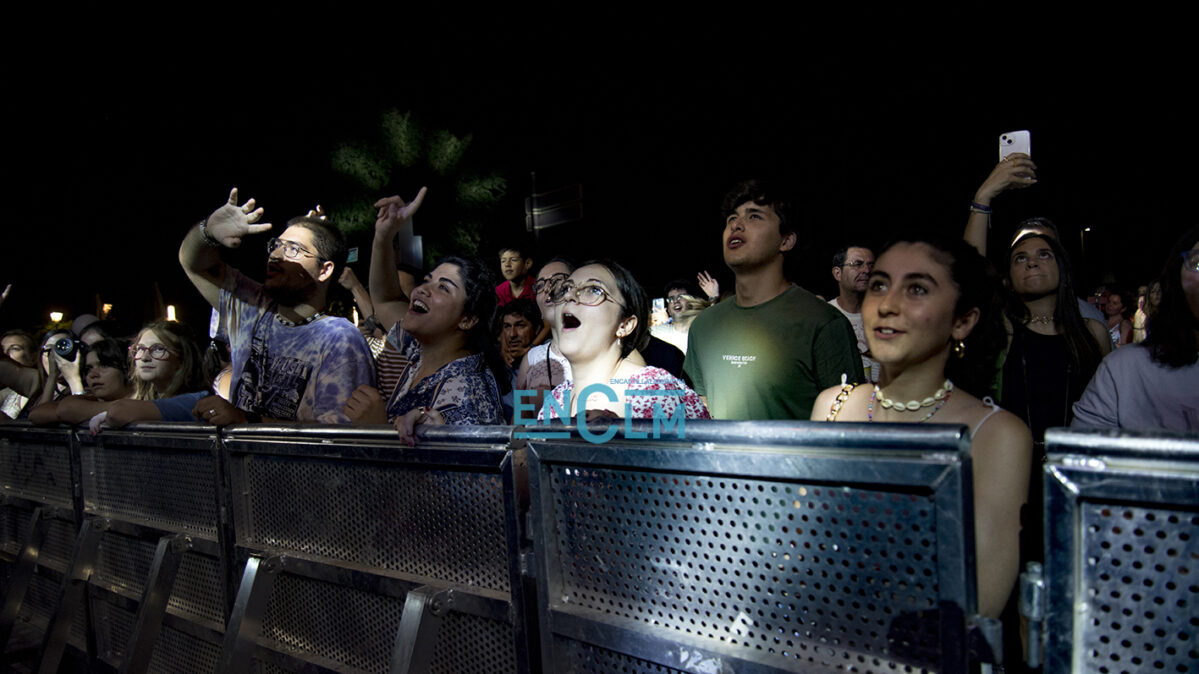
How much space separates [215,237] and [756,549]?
3075mm

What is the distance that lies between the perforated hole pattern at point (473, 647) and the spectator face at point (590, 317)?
3.35 feet

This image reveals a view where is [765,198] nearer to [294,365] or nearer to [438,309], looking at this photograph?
[438,309]

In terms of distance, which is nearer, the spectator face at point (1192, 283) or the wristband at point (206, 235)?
the spectator face at point (1192, 283)

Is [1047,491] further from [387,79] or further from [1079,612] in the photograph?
[387,79]

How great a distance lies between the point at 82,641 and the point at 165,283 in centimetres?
1714

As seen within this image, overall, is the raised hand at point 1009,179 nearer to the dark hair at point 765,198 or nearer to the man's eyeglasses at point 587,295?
the dark hair at point 765,198

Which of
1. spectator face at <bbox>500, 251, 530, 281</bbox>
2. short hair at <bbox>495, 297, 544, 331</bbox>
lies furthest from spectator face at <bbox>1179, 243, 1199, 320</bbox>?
spectator face at <bbox>500, 251, 530, 281</bbox>

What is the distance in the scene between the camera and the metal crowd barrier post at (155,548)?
9.77ft

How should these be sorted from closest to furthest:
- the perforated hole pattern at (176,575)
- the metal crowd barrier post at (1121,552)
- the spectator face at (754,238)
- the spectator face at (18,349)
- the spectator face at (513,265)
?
the metal crowd barrier post at (1121,552) → the perforated hole pattern at (176,575) → the spectator face at (754,238) → the spectator face at (513,265) → the spectator face at (18,349)

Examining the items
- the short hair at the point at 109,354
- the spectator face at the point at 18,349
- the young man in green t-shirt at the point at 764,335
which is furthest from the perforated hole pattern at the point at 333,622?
the spectator face at the point at 18,349

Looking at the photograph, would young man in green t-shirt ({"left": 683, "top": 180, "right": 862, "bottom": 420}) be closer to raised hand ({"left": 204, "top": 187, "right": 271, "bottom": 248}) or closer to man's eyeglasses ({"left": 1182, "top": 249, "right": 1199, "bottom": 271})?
man's eyeglasses ({"left": 1182, "top": 249, "right": 1199, "bottom": 271})

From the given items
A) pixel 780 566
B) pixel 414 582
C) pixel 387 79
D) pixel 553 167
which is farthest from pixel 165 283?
pixel 780 566

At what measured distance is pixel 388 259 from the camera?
3.91 metres

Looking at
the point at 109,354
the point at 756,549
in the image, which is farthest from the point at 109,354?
the point at 756,549
